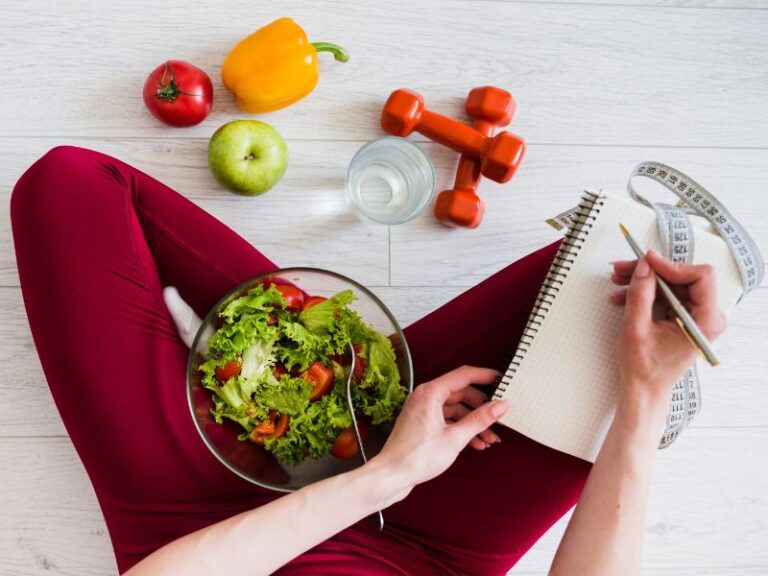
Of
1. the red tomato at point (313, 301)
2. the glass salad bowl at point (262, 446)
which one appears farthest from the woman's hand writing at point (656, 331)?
the red tomato at point (313, 301)

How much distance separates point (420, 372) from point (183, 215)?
41cm

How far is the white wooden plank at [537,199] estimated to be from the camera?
3.83 ft

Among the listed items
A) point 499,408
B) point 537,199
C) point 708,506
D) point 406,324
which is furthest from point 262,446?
point 708,506

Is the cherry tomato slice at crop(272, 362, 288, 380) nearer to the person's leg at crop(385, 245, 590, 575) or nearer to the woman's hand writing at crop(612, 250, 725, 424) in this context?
the person's leg at crop(385, 245, 590, 575)

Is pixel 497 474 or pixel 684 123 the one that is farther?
pixel 684 123

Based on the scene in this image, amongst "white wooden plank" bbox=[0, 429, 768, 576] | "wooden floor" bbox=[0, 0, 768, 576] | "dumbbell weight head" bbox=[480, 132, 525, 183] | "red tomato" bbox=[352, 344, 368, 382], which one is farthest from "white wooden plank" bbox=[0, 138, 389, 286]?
"white wooden plank" bbox=[0, 429, 768, 576]

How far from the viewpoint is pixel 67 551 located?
1157 millimetres

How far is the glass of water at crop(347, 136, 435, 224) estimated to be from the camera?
112 centimetres

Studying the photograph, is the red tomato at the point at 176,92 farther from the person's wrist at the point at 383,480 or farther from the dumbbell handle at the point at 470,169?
the person's wrist at the point at 383,480

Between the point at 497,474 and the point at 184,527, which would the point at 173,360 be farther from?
the point at 497,474

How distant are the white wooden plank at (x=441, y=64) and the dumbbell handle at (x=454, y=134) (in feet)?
0.28

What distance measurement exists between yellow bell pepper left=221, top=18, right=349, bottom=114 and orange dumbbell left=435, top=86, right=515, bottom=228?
0.83 ft

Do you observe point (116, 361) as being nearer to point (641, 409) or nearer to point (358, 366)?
point (358, 366)

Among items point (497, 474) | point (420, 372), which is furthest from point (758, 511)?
point (420, 372)
